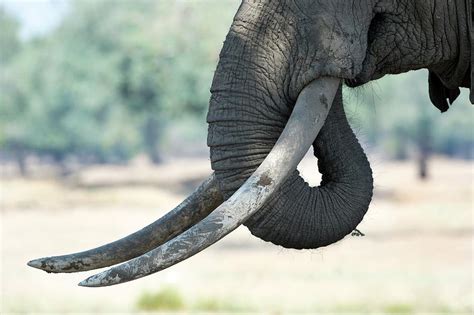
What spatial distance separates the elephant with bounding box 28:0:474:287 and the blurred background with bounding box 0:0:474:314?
39cm

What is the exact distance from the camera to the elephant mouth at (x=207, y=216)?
353 centimetres

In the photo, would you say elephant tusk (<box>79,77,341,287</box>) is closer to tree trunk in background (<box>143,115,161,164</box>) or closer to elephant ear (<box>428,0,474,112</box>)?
elephant ear (<box>428,0,474,112</box>)

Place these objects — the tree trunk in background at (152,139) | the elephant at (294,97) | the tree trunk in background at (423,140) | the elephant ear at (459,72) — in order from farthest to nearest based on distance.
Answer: the tree trunk in background at (152,139), the tree trunk in background at (423,140), the elephant ear at (459,72), the elephant at (294,97)

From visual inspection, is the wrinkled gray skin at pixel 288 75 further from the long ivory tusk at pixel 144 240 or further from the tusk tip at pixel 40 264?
the tusk tip at pixel 40 264

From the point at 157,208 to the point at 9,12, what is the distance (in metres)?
48.3

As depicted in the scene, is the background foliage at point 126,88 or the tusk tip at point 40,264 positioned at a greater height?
the background foliage at point 126,88

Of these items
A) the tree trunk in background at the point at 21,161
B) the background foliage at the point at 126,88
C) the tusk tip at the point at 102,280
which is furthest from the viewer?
the tree trunk in background at the point at 21,161

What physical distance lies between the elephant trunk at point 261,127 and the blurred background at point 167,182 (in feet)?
2.14

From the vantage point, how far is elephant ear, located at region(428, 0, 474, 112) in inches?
171

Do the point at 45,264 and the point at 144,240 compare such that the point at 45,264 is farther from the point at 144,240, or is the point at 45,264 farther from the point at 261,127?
the point at 261,127

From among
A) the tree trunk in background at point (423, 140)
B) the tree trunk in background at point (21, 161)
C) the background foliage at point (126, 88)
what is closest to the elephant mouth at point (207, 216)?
the background foliage at point (126, 88)

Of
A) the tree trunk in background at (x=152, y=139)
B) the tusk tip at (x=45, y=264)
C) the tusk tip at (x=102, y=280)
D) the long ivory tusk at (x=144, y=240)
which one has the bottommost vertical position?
the tusk tip at (x=102, y=280)

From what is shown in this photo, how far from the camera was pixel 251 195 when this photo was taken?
3.70 metres

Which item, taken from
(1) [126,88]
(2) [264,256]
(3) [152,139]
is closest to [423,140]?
(1) [126,88]
